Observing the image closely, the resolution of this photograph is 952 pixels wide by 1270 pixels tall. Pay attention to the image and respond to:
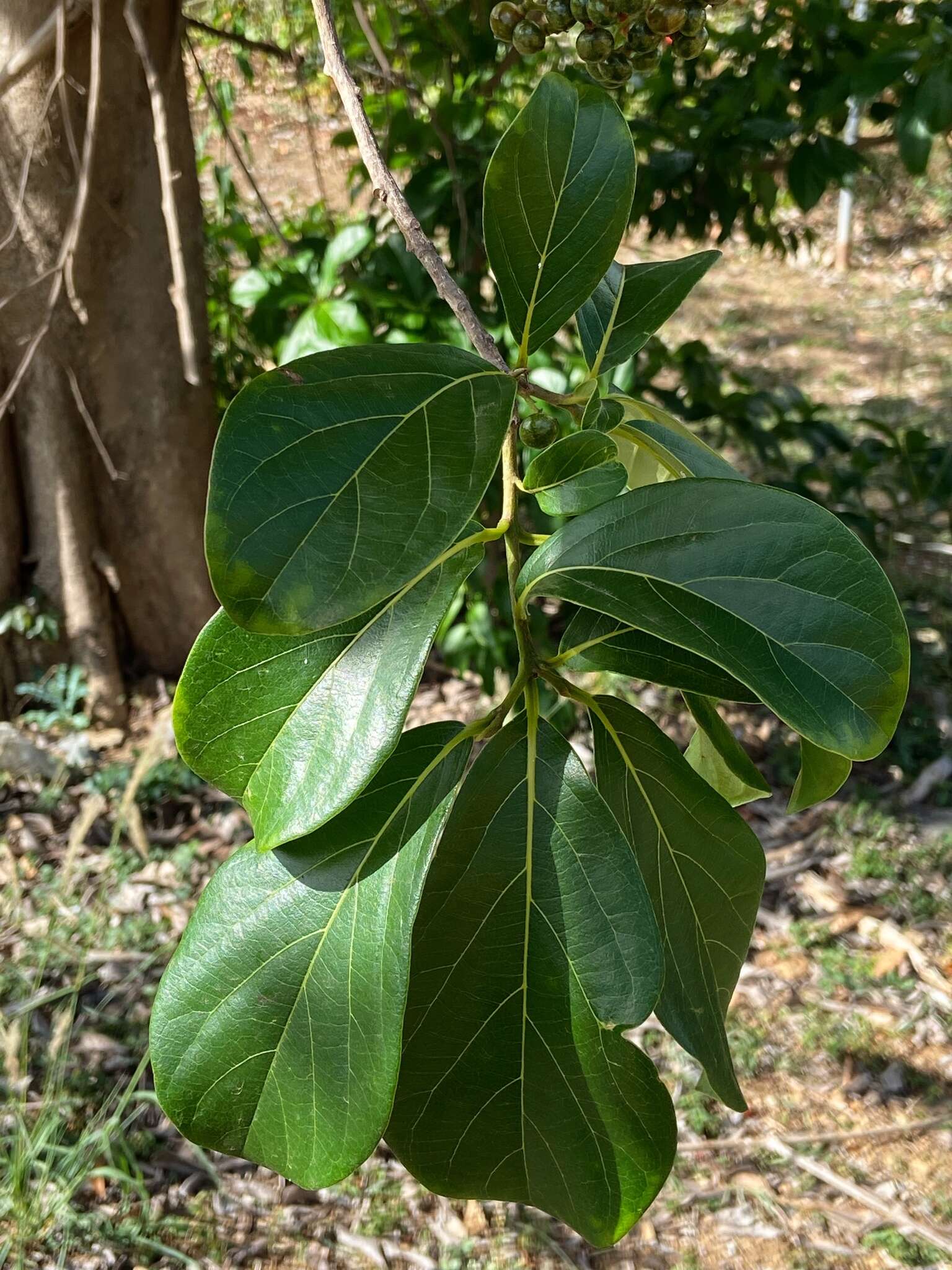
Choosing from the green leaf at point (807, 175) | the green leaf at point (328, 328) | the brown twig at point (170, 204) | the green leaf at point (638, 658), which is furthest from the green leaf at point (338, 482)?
the green leaf at point (807, 175)

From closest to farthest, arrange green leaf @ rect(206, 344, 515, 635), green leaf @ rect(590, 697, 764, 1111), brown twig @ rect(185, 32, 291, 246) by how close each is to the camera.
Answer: green leaf @ rect(206, 344, 515, 635) < green leaf @ rect(590, 697, 764, 1111) < brown twig @ rect(185, 32, 291, 246)

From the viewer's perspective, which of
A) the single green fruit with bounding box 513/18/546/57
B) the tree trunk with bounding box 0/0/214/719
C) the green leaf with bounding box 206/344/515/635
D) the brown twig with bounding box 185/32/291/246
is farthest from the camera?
the tree trunk with bounding box 0/0/214/719

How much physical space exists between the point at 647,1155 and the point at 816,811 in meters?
2.00

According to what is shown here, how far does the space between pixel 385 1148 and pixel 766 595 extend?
1527 millimetres

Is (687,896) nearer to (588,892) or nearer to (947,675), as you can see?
(588,892)

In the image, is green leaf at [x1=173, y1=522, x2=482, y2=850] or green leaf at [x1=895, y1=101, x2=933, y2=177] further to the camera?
green leaf at [x1=895, y1=101, x2=933, y2=177]

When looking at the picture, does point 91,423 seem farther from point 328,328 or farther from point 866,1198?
point 866,1198

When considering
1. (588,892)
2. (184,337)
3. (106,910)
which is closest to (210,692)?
(588,892)

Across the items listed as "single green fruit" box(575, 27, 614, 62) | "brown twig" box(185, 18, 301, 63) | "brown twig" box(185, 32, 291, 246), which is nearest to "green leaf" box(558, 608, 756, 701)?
"single green fruit" box(575, 27, 614, 62)

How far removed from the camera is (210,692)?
1.99 ft

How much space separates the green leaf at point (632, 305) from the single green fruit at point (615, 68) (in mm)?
146

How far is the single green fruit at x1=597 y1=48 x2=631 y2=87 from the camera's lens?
778mm

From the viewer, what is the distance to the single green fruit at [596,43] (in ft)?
2.44

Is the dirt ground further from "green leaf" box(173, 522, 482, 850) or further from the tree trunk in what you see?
"green leaf" box(173, 522, 482, 850)
